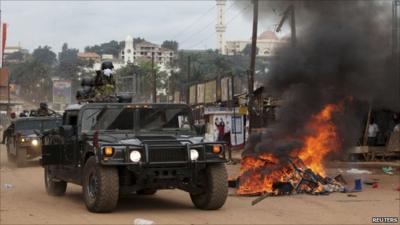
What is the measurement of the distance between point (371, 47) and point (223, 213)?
27.2 feet

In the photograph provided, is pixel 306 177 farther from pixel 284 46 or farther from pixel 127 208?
pixel 284 46

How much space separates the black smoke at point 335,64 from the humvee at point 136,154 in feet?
16.2

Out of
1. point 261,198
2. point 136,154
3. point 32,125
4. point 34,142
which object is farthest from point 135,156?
point 32,125

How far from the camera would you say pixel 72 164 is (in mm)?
9977

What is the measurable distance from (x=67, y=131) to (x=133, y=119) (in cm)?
113

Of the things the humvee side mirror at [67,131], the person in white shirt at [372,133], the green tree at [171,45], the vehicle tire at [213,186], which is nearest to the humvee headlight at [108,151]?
the humvee side mirror at [67,131]

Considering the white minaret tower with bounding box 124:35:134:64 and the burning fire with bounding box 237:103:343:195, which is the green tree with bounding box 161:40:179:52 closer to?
the white minaret tower with bounding box 124:35:134:64

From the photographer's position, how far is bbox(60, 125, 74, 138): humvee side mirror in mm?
9508

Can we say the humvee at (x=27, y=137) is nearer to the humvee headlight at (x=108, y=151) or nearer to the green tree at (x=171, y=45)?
the humvee headlight at (x=108, y=151)

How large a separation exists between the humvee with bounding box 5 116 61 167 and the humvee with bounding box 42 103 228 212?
8.23m

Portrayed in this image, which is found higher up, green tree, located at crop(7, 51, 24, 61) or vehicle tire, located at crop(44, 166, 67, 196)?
green tree, located at crop(7, 51, 24, 61)

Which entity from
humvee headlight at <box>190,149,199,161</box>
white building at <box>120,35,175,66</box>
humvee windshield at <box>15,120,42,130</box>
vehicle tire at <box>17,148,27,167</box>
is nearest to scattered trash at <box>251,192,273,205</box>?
humvee headlight at <box>190,149,199,161</box>

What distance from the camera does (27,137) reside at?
18281 mm

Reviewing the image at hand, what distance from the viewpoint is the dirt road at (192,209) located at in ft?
27.3
